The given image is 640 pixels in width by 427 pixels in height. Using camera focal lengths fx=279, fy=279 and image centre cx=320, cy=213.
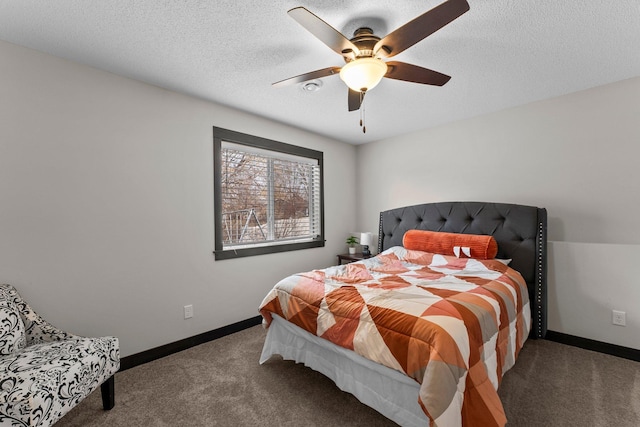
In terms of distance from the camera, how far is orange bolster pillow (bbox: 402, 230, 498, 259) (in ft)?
8.77

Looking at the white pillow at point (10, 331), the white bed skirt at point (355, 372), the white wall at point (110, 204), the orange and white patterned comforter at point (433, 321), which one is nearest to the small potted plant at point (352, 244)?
the orange and white patterned comforter at point (433, 321)

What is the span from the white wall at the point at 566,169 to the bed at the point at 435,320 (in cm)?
23

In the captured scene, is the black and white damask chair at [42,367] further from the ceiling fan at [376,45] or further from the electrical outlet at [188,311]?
the ceiling fan at [376,45]

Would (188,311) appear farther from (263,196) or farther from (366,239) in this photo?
(366,239)

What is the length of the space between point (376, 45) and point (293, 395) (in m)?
2.22

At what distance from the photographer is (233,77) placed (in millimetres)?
2260

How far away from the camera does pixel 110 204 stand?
2.18 m

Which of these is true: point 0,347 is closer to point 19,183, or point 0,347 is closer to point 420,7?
point 19,183

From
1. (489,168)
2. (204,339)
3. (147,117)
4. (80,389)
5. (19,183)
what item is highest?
(147,117)

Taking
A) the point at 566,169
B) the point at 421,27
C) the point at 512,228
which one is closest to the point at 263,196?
the point at 421,27

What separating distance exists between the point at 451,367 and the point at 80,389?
1849mm

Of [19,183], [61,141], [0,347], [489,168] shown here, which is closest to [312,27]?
[61,141]

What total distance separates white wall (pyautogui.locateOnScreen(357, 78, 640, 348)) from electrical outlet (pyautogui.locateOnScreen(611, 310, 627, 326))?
0.13 ft

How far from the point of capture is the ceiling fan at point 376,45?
1292 mm
